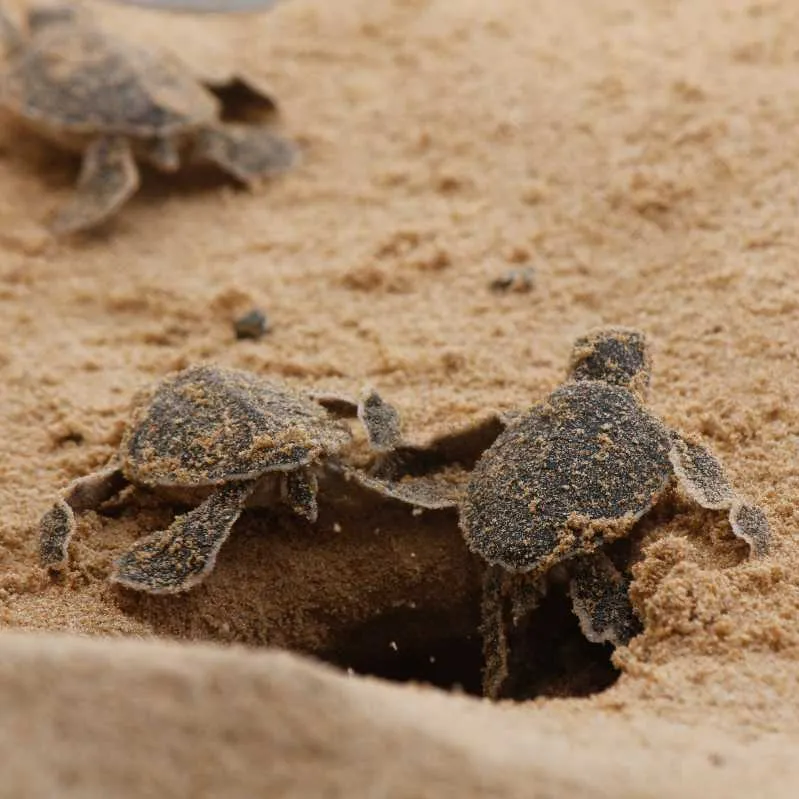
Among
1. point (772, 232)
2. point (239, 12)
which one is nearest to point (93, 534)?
point (772, 232)

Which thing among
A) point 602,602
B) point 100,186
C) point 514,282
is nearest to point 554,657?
point 602,602

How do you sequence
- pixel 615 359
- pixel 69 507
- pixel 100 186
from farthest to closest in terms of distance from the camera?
pixel 100 186
pixel 615 359
pixel 69 507

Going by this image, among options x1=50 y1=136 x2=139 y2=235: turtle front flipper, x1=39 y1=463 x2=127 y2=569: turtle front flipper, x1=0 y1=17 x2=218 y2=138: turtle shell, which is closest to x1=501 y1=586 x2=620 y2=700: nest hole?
x1=39 y1=463 x2=127 y2=569: turtle front flipper

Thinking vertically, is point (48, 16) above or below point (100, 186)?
above

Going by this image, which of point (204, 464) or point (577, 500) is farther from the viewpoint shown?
point (204, 464)

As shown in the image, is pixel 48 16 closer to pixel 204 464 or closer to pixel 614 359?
pixel 204 464

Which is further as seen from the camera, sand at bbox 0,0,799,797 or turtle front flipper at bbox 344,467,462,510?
turtle front flipper at bbox 344,467,462,510

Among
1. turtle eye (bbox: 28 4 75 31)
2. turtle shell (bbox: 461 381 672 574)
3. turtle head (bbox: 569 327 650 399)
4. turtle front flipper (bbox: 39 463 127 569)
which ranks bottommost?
turtle front flipper (bbox: 39 463 127 569)

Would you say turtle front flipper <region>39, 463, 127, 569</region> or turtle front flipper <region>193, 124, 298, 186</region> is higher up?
turtle front flipper <region>193, 124, 298, 186</region>

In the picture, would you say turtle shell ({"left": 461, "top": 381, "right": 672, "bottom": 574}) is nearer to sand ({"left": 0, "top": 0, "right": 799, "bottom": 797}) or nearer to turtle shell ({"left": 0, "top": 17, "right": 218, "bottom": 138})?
sand ({"left": 0, "top": 0, "right": 799, "bottom": 797})
